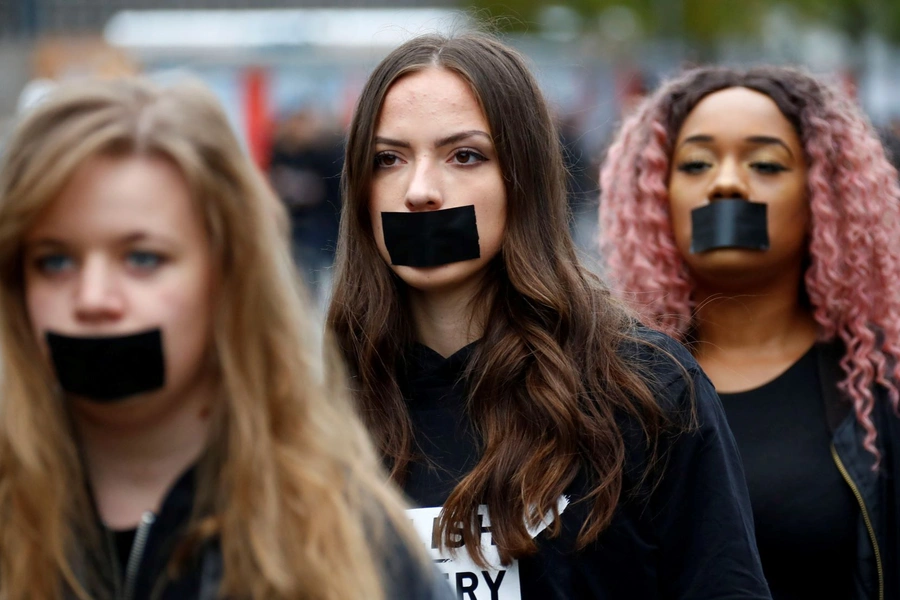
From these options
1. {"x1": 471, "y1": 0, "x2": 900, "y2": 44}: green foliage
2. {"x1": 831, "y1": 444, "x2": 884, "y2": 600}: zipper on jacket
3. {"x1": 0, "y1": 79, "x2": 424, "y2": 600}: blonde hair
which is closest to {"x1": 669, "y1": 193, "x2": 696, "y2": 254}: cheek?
{"x1": 831, "y1": 444, "x2": 884, "y2": 600}: zipper on jacket

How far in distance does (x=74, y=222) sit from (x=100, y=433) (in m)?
0.34

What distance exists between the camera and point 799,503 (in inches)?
138

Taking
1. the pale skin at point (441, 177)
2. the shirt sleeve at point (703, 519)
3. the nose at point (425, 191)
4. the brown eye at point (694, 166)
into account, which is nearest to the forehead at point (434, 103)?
the pale skin at point (441, 177)

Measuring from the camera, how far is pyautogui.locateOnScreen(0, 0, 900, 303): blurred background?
12.2 metres

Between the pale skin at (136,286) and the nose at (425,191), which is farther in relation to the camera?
the nose at (425,191)

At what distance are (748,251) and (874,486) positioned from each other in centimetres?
73

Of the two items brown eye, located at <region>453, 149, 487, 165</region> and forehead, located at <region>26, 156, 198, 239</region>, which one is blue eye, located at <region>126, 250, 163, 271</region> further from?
brown eye, located at <region>453, 149, 487, 165</region>

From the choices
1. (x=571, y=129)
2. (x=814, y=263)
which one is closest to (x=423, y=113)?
(x=814, y=263)

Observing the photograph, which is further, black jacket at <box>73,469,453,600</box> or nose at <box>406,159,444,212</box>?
nose at <box>406,159,444,212</box>

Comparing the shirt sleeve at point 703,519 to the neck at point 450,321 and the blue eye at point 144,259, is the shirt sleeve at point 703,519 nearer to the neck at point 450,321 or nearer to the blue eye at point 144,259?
the neck at point 450,321

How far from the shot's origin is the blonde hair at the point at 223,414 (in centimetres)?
194

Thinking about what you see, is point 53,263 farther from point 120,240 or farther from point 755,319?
point 755,319

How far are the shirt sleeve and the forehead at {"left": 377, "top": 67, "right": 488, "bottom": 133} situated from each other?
2.44 feet

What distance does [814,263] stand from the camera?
3.95m
